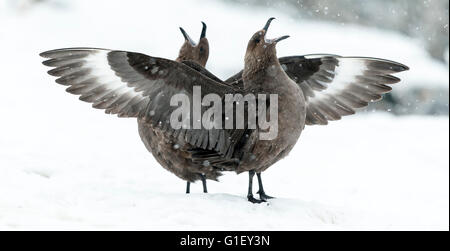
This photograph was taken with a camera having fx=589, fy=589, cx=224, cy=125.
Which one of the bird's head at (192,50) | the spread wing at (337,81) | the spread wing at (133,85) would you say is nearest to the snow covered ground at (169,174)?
the spread wing at (133,85)

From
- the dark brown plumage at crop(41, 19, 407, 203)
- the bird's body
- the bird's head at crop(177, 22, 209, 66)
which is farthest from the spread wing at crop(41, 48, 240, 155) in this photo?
the bird's head at crop(177, 22, 209, 66)

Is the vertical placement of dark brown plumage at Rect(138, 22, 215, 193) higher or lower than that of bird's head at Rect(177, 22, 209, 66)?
lower

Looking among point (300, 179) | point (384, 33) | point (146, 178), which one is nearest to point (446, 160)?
point (300, 179)

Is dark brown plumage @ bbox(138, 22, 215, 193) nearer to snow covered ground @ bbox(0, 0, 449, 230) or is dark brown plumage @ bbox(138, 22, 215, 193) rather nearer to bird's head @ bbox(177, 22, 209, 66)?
bird's head @ bbox(177, 22, 209, 66)

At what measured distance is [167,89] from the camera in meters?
4.10

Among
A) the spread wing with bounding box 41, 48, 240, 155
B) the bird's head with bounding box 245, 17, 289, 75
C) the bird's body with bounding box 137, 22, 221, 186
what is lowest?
the bird's body with bounding box 137, 22, 221, 186

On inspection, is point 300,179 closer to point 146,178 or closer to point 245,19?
point 146,178

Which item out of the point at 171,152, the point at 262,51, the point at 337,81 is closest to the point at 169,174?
the point at 171,152

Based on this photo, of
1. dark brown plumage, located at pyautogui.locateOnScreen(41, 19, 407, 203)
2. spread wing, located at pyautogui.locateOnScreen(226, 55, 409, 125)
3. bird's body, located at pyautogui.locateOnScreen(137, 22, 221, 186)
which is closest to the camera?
dark brown plumage, located at pyautogui.locateOnScreen(41, 19, 407, 203)

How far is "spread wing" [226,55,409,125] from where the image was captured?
4762mm

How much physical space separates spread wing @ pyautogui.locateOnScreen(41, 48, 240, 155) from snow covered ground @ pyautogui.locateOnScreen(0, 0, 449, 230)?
485 millimetres

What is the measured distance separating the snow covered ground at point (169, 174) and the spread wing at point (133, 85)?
485 millimetres

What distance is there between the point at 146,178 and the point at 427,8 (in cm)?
1133

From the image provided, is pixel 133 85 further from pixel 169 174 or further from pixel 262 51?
pixel 169 174
